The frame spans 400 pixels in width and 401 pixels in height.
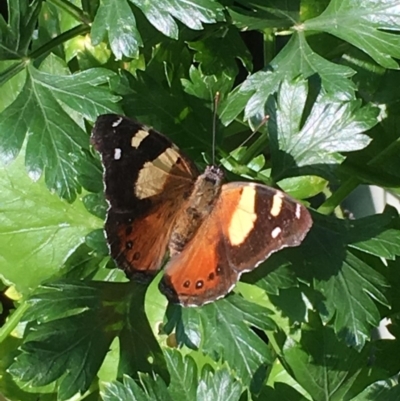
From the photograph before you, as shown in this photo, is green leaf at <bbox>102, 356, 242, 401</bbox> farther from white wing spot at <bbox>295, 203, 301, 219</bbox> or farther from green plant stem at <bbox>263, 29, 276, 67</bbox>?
green plant stem at <bbox>263, 29, 276, 67</bbox>

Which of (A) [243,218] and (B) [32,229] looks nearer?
(A) [243,218]

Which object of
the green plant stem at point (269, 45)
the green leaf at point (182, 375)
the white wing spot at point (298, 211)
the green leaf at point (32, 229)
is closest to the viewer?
the white wing spot at point (298, 211)

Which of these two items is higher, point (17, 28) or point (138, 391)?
point (17, 28)

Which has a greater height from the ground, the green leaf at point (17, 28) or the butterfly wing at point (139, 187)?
the green leaf at point (17, 28)

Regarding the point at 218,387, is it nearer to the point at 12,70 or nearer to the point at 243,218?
the point at 243,218

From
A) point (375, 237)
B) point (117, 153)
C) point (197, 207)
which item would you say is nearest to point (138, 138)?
point (117, 153)

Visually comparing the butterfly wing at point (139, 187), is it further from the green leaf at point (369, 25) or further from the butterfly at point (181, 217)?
the green leaf at point (369, 25)

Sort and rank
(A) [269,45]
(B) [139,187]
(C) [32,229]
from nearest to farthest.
A: (B) [139,187], (A) [269,45], (C) [32,229]

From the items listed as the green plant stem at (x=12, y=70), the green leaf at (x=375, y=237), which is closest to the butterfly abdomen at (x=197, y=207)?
the green leaf at (x=375, y=237)

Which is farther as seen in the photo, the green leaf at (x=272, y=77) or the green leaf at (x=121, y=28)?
the green leaf at (x=272, y=77)
